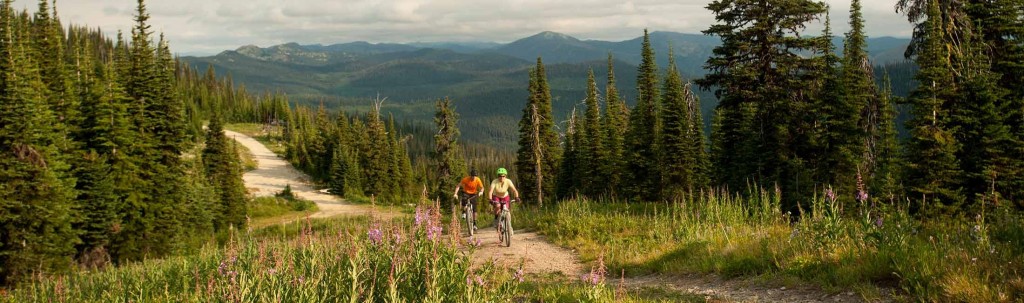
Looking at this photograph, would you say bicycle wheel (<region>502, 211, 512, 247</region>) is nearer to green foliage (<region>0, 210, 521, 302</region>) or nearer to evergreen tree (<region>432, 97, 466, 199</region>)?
green foliage (<region>0, 210, 521, 302</region>)

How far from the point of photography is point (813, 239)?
9.06 metres

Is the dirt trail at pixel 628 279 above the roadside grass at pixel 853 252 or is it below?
below

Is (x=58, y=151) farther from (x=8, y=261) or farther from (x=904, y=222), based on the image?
(x=904, y=222)

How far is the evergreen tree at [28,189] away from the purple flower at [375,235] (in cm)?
2987

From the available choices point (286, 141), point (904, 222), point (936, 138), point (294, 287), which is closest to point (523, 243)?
point (904, 222)

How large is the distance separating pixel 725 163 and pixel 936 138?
51.8 feet

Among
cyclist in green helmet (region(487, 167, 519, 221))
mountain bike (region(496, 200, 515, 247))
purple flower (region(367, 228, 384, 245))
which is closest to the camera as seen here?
purple flower (region(367, 228, 384, 245))

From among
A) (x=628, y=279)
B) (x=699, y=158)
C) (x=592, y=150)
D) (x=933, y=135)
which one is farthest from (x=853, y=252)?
(x=592, y=150)

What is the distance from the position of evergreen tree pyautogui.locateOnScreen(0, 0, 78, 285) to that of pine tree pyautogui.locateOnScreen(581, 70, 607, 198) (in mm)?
36696

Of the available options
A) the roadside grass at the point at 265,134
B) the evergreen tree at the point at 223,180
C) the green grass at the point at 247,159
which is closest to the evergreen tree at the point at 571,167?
the evergreen tree at the point at 223,180

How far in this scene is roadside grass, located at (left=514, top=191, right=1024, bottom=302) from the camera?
6211 millimetres

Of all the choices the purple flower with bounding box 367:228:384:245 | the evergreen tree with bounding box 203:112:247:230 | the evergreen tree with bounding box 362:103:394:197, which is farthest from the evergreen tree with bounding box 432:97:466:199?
the purple flower with bounding box 367:228:384:245

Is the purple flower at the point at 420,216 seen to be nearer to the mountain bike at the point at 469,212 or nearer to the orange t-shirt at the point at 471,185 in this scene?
the orange t-shirt at the point at 471,185

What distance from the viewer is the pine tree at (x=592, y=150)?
54938mm
